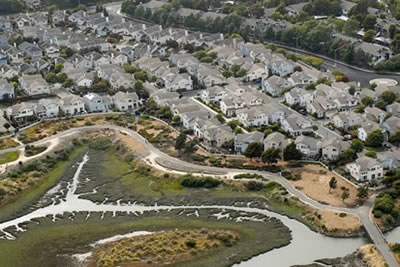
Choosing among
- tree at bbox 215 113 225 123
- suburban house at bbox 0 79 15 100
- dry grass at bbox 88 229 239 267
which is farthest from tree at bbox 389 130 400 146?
suburban house at bbox 0 79 15 100

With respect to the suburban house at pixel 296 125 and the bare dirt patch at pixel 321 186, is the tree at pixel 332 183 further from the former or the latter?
the suburban house at pixel 296 125

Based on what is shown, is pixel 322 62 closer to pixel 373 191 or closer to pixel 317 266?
pixel 373 191

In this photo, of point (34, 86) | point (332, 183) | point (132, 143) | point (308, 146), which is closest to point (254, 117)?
point (308, 146)

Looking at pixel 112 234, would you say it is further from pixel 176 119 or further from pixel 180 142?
pixel 176 119

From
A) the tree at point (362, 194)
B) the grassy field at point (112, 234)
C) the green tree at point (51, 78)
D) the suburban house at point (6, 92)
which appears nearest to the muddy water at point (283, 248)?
the grassy field at point (112, 234)

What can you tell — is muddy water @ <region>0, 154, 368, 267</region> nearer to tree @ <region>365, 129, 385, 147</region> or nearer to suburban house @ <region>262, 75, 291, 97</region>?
tree @ <region>365, 129, 385, 147</region>

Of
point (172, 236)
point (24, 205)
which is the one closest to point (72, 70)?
point (24, 205)
